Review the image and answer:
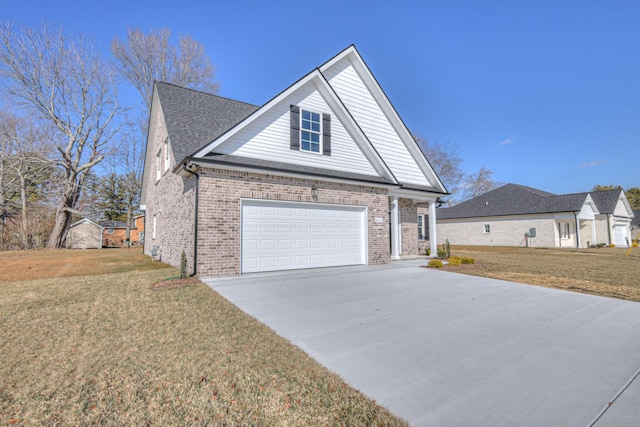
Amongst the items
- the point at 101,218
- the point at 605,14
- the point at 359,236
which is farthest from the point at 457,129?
the point at 101,218

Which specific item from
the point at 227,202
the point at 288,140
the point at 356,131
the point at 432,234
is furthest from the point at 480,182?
the point at 227,202

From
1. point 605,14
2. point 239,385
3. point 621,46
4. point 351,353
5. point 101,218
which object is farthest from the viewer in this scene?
point 101,218

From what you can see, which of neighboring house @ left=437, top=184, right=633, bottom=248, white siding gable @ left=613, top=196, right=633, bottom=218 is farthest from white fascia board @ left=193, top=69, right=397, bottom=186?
white siding gable @ left=613, top=196, right=633, bottom=218

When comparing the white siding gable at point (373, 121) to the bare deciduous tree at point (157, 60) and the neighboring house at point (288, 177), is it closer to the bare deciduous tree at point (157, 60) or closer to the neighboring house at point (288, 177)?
the neighboring house at point (288, 177)

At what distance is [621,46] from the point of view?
12.0 metres

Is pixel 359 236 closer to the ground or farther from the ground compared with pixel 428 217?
closer to the ground

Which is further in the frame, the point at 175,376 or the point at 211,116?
the point at 211,116

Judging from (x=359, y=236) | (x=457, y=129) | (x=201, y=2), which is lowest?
(x=359, y=236)

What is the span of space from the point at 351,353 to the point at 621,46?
16.9 meters

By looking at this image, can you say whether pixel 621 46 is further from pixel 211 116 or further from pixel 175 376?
pixel 175 376

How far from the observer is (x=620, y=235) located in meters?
32.7

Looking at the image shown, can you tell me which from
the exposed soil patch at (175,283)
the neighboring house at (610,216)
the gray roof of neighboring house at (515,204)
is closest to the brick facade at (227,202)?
the exposed soil patch at (175,283)

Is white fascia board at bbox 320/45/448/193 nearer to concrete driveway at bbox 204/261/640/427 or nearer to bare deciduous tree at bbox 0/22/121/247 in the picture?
concrete driveway at bbox 204/261/640/427

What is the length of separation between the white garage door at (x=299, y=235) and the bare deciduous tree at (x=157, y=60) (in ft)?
76.8
